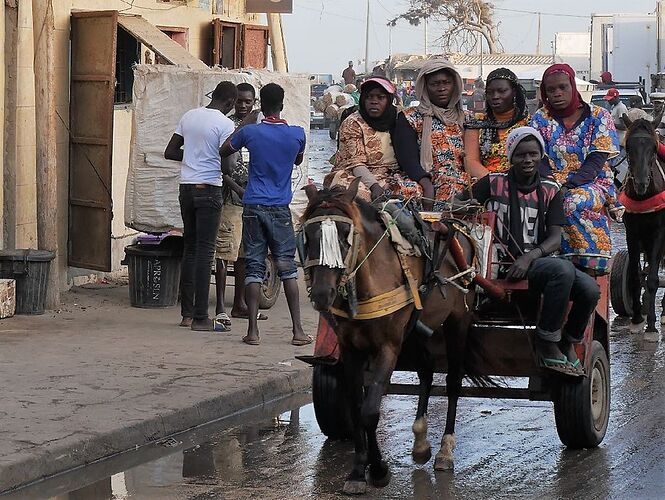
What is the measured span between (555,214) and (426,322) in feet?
3.45

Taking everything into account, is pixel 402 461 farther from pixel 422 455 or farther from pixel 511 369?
pixel 511 369

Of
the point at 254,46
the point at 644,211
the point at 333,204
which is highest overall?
the point at 254,46

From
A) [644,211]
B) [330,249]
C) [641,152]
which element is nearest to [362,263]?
[330,249]

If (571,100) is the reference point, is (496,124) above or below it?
below

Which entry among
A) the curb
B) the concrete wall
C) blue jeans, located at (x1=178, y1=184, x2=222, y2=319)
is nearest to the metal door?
the concrete wall

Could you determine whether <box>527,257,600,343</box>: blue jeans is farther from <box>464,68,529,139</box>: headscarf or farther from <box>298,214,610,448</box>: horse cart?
<box>464,68,529,139</box>: headscarf

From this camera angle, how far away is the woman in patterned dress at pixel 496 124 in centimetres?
838

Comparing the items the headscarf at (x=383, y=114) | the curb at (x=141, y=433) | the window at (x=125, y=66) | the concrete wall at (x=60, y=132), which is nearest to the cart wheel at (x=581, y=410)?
the headscarf at (x=383, y=114)

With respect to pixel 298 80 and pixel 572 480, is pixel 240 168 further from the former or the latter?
pixel 572 480

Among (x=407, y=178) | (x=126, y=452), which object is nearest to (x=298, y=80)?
(x=407, y=178)

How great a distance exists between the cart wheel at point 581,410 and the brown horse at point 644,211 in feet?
14.5

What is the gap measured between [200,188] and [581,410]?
15.6 feet

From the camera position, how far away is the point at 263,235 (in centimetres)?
1085

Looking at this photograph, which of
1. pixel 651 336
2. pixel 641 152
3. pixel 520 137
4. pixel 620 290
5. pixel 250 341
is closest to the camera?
pixel 520 137
